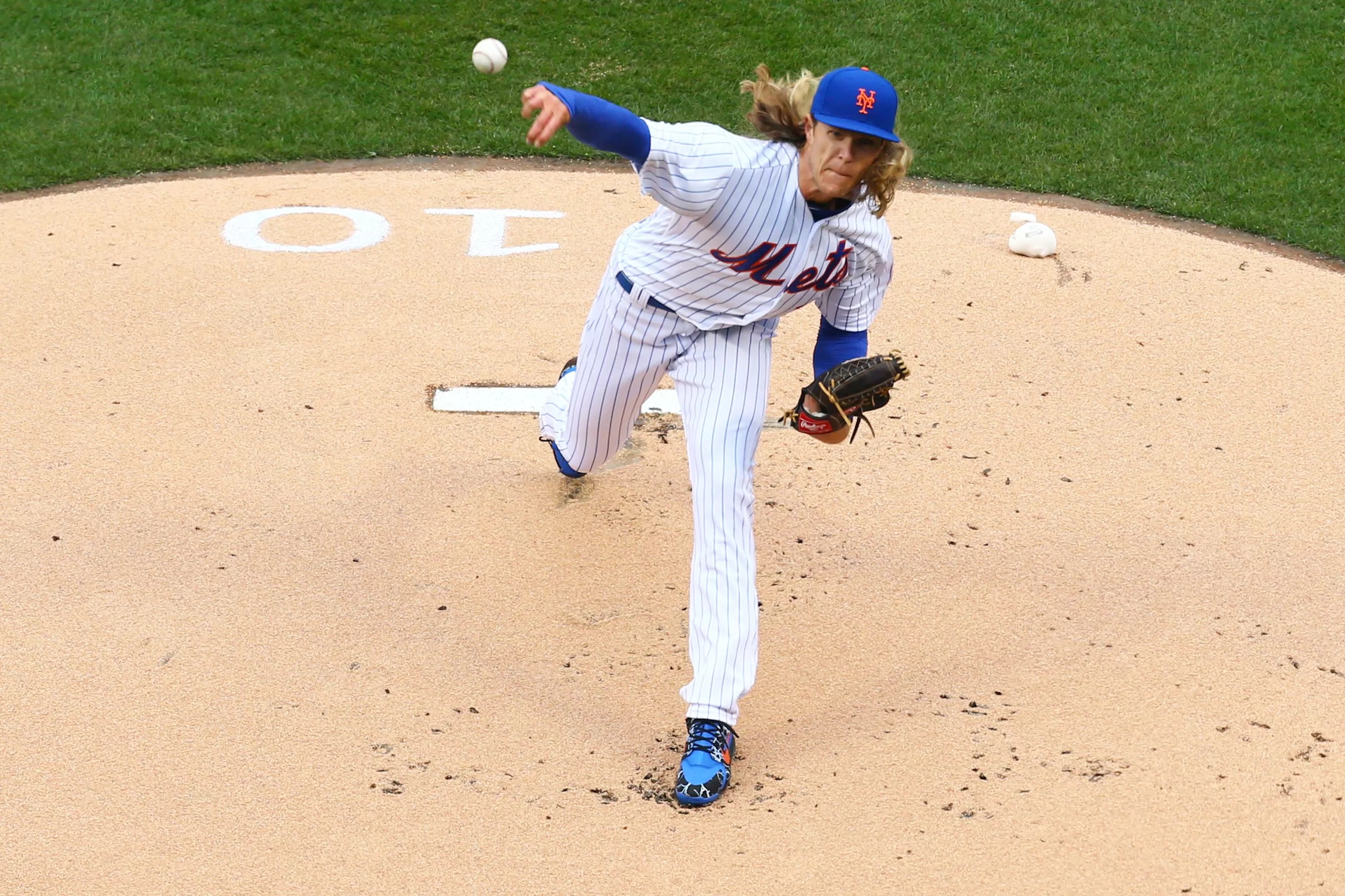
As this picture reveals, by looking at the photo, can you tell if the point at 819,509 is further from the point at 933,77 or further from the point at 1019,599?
the point at 933,77

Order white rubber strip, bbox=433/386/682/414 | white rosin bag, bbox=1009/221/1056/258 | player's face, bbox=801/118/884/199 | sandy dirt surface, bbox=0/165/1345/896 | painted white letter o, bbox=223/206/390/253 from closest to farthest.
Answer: sandy dirt surface, bbox=0/165/1345/896 < player's face, bbox=801/118/884/199 < white rubber strip, bbox=433/386/682/414 < painted white letter o, bbox=223/206/390/253 < white rosin bag, bbox=1009/221/1056/258

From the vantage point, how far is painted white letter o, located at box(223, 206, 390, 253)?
695cm

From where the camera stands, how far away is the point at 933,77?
9.41 m

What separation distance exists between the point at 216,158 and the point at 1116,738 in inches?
247

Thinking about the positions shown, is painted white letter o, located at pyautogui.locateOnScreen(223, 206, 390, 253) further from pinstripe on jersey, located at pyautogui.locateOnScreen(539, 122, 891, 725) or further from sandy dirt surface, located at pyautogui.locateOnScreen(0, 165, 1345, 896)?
pinstripe on jersey, located at pyautogui.locateOnScreen(539, 122, 891, 725)

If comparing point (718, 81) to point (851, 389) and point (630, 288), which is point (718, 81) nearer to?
point (630, 288)

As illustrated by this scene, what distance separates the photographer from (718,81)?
9.28 meters

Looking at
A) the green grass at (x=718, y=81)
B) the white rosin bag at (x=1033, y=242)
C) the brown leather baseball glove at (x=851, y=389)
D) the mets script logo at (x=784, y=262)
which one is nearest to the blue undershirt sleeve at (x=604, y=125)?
the mets script logo at (x=784, y=262)

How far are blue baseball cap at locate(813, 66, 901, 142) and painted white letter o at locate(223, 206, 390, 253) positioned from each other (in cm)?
386

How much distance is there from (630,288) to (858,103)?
89 cm

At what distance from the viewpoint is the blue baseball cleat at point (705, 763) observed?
11.9 feet

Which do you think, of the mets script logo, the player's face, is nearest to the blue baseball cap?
the player's face

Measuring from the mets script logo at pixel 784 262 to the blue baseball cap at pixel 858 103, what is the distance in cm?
36

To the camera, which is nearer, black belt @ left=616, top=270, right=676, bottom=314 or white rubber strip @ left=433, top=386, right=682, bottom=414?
black belt @ left=616, top=270, right=676, bottom=314
